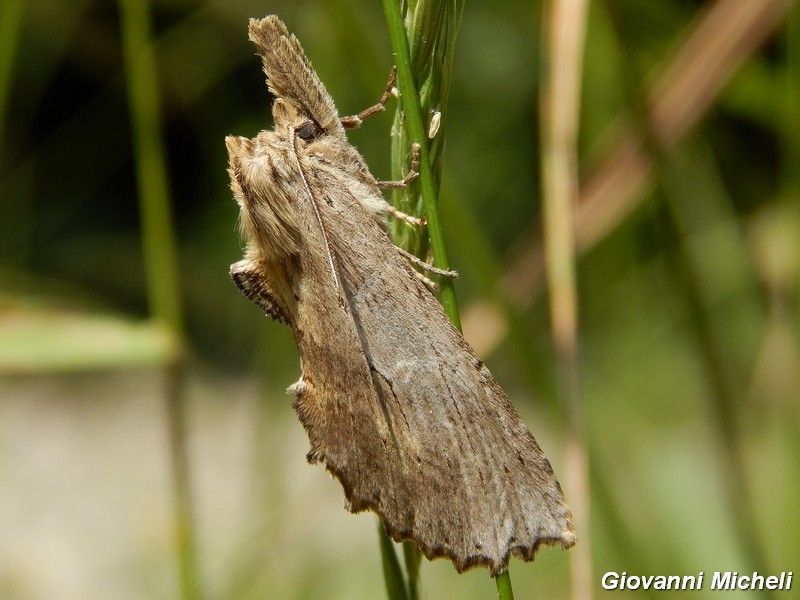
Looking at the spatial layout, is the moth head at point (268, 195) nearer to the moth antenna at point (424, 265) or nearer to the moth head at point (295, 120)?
the moth head at point (295, 120)

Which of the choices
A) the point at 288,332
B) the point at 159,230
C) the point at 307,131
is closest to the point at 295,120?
the point at 307,131

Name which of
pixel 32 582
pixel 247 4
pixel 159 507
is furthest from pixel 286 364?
pixel 247 4

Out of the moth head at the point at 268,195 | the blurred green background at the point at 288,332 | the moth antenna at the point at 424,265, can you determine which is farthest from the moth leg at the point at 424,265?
the moth head at the point at 268,195

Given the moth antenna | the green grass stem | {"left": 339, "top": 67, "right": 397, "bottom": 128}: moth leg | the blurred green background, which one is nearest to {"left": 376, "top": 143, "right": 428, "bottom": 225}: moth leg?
the moth antenna

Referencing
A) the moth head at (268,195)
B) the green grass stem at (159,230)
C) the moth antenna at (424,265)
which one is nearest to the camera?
the moth antenna at (424,265)

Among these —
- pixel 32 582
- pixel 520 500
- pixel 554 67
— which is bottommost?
pixel 520 500

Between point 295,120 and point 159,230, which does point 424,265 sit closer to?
point 295,120

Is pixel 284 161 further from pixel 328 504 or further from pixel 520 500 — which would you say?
pixel 328 504
